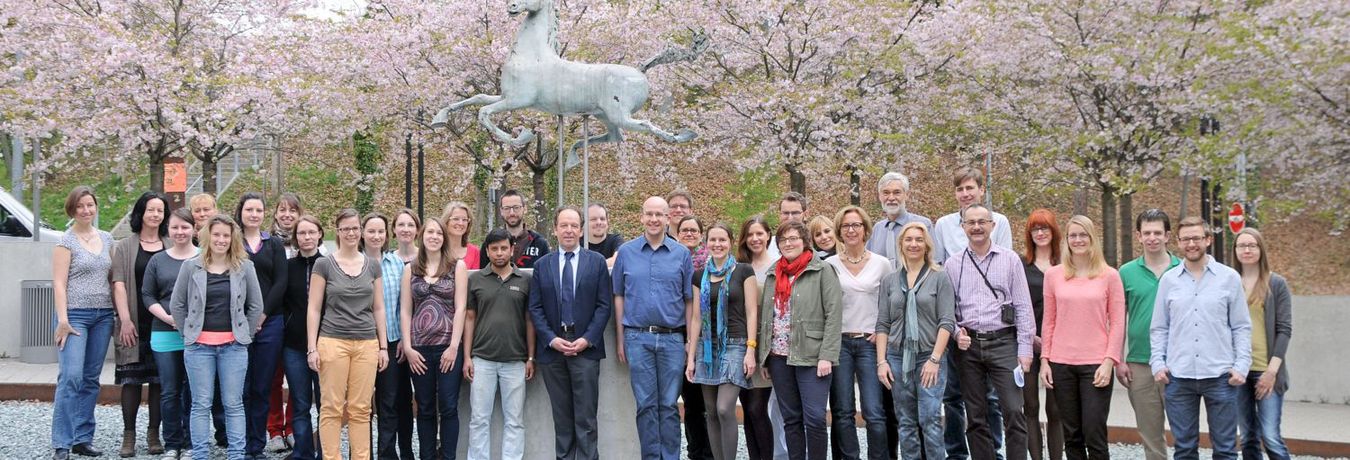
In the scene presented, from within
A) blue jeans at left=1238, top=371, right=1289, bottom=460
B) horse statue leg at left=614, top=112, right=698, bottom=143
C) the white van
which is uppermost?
horse statue leg at left=614, top=112, right=698, bottom=143

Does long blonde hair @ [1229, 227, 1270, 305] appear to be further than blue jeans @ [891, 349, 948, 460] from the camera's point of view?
Yes

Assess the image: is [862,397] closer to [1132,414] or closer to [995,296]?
[995,296]

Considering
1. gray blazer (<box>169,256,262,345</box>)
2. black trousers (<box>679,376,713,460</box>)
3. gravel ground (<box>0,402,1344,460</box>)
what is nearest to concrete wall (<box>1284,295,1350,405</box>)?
gravel ground (<box>0,402,1344,460</box>)

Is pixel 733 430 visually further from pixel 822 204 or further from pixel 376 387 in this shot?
pixel 822 204

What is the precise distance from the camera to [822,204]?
84.8 ft

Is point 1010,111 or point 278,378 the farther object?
point 1010,111

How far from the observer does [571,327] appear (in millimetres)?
6156

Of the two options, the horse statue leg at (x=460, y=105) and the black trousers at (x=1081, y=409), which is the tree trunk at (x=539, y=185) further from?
the black trousers at (x=1081, y=409)

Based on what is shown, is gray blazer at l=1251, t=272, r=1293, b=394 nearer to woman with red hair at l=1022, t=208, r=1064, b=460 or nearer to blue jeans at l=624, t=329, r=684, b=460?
woman with red hair at l=1022, t=208, r=1064, b=460

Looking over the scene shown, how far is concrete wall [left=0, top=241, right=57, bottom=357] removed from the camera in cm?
1188

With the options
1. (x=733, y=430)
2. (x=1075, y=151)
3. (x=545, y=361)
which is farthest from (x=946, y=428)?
(x=1075, y=151)

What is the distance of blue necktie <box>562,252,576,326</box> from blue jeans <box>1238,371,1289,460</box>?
12.5 ft

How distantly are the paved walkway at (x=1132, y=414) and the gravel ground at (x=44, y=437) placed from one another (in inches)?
6.5

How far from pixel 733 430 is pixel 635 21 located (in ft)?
36.8
